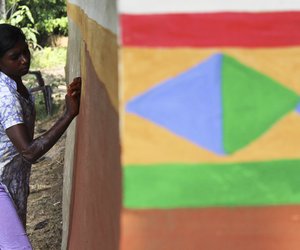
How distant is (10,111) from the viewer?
2512 millimetres

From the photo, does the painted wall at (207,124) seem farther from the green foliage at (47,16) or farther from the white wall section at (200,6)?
the green foliage at (47,16)

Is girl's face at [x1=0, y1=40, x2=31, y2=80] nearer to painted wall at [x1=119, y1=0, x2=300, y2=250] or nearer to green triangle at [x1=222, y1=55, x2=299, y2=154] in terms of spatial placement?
painted wall at [x1=119, y1=0, x2=300, y2=250]

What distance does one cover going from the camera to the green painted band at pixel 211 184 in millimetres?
1434

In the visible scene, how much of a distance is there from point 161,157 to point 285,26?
49 cm

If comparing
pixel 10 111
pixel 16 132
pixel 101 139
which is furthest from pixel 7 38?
pixel 101 139

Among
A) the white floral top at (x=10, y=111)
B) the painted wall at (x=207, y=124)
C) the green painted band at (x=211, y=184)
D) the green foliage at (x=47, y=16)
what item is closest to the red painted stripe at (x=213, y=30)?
the painted wall at (x=207, y=124)

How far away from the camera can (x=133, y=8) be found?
1428 mm

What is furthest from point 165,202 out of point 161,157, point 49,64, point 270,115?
point 49,64

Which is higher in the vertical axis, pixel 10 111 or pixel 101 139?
pixel 101 139

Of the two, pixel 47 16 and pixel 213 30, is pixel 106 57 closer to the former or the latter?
pixel 213 30

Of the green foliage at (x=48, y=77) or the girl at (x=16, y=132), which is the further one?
the green foliage at (x=48, y=77)

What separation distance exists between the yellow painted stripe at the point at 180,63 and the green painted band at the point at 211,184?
21 cm

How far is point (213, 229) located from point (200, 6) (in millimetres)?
597

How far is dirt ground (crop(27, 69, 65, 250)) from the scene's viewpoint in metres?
4.96
